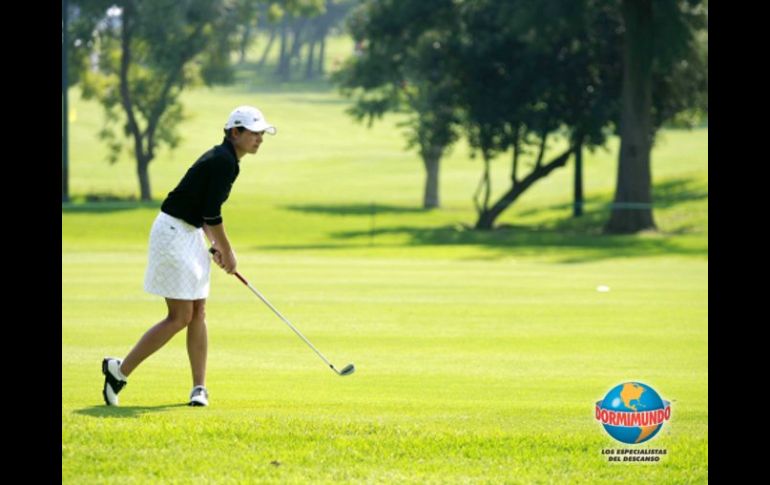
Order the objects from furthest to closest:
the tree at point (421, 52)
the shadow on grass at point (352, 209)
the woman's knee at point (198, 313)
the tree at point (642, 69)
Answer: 1. the shadow on grass at point (352, 209)
2. the tree at point (421, 52)
3. the tree at point (642, 69)
4. the woman's knee at point (198, 313)

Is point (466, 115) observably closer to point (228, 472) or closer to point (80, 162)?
point (80, 162)

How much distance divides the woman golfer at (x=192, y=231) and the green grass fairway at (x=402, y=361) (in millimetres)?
670

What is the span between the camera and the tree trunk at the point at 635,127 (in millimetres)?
43219

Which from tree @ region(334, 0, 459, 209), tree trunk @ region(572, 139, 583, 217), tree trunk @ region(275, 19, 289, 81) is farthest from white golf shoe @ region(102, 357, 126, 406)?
tree trunk @ region(275, 19, 289, 81)

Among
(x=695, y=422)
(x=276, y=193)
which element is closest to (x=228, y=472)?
(x=695, y=422)

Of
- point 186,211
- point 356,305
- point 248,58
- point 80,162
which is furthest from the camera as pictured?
point 248,58

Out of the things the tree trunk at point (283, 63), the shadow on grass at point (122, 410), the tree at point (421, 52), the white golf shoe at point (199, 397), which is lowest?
the shadow on grass at point (122, 410)

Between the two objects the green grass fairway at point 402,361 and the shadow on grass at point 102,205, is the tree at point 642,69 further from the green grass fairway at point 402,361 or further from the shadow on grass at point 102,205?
the shadow on grass at point 102,205

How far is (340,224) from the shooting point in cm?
5050

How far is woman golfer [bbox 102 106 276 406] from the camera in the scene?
10805 millimetres

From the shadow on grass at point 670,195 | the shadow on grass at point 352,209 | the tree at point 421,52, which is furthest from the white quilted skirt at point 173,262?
the shadow on grass at point 670,195

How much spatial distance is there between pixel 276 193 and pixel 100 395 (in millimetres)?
58728
